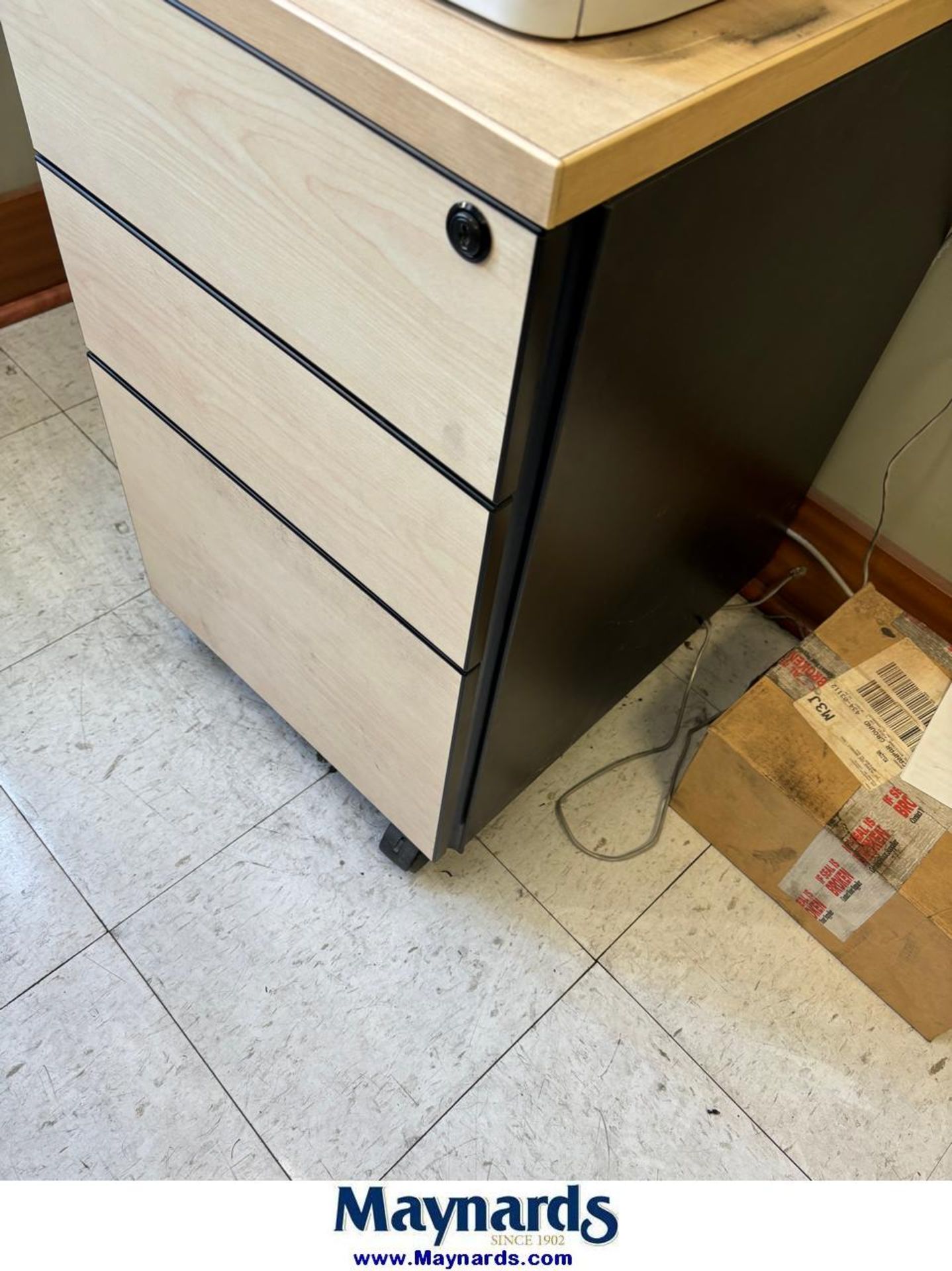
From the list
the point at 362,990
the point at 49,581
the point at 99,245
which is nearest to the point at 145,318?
the point at 99,245

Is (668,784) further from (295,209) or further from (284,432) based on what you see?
(295,209)

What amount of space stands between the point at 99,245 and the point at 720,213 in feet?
1.87

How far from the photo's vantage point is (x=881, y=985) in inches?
45.3

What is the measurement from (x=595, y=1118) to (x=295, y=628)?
63cm

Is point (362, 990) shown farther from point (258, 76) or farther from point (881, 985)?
point (258, 76)

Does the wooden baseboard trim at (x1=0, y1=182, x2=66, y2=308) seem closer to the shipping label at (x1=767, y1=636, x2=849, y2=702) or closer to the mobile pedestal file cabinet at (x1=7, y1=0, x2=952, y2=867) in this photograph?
the mobile pedestal file cabinet at (x1=7, y1=0, x2=952, y2=867)

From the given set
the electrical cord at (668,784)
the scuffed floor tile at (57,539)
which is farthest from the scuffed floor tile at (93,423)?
the electrical cord at (668,784)

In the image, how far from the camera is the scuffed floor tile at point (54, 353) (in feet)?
5.38

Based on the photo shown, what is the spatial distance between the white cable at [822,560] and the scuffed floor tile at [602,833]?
0.91 feet

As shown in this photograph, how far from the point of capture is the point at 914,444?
1.25 meters
